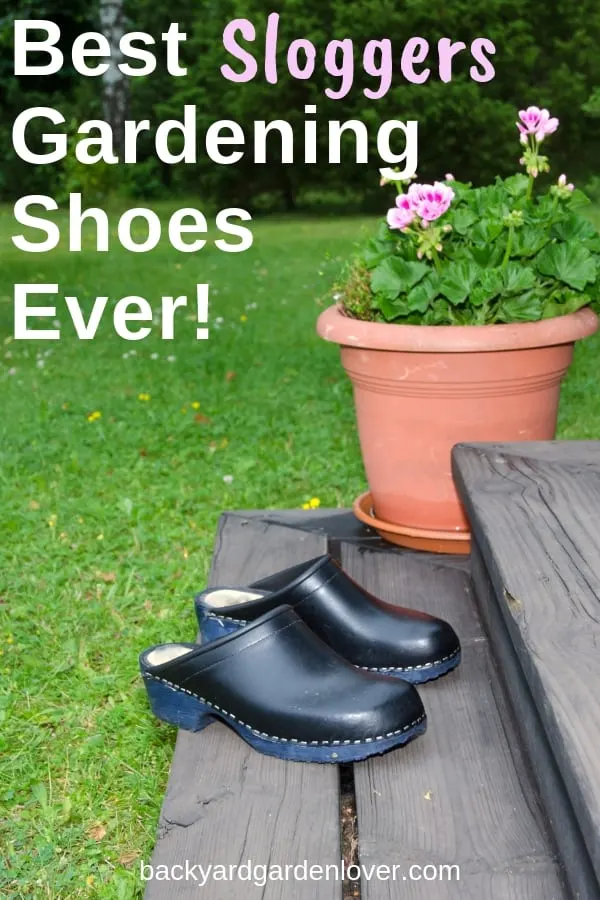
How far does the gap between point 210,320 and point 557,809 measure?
582cm

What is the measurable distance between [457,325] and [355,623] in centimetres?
85

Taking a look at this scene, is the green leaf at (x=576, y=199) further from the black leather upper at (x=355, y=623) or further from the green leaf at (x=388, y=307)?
the black leather upper at (x=355, y=623)

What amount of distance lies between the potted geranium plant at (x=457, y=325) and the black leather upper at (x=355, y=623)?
0.64 meters

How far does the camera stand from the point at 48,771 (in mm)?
2076

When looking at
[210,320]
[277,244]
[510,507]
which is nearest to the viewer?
[510,507]

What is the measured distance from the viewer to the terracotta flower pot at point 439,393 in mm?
2270

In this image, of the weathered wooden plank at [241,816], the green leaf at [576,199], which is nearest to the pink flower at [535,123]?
the green leaf at [576,199]

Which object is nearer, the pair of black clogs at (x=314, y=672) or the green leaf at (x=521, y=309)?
the pair of black clogs at (x=314, y=672)

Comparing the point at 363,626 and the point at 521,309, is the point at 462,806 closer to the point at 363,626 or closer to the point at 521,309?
the point at 363,626

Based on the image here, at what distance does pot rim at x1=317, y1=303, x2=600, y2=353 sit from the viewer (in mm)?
2244

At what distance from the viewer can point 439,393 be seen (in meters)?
2.32

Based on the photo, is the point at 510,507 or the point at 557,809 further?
the point at 510,507

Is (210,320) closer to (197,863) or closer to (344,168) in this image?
(197,863)

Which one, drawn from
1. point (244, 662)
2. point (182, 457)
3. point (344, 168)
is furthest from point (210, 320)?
point (344, 168)
